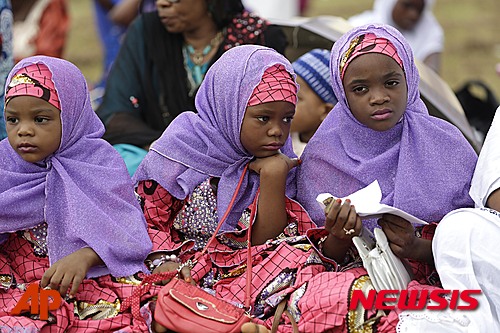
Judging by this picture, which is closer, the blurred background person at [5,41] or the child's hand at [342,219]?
the child's hand at [342,219]

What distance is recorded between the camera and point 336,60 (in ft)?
12.2

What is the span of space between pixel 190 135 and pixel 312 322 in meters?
1.01

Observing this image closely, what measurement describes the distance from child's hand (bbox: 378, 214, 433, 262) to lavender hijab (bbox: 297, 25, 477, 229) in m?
0.13

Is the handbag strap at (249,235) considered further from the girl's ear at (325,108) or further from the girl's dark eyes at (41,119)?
the girl's ear at (325,108)

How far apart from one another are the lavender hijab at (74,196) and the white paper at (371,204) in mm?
801

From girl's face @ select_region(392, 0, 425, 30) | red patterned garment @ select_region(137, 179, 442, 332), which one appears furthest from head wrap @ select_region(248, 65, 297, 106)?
girl's face @ select_region(392, 0, 425, 30)

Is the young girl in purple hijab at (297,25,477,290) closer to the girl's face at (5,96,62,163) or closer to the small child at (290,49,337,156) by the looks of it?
the small child at (290,49,337,156)

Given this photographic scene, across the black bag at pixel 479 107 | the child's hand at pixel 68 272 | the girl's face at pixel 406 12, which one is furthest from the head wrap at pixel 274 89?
the girl's face at pixel 406 12

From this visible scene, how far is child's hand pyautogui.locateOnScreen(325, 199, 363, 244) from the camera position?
3.36 meters

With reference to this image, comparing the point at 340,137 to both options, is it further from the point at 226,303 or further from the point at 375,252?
the point at 226,303

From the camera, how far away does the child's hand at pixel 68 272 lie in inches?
136

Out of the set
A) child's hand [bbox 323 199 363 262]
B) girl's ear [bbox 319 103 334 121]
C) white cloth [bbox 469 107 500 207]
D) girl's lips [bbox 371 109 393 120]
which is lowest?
girl's ear [bbox 319 103 334 121]

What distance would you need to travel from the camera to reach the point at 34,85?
3.64 meters

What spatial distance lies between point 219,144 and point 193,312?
815 millimetres
